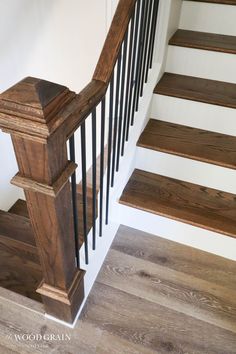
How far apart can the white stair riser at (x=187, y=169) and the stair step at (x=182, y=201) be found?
35 millimetres

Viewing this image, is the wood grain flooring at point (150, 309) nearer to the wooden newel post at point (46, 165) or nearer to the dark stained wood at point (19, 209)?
the wooden newel post at point (46, 165)

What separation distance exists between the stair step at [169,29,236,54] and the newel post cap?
1.36 meters

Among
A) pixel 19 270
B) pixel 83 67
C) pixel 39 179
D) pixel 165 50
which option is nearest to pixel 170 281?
pixel 19 270

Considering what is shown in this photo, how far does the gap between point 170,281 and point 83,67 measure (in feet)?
6.27

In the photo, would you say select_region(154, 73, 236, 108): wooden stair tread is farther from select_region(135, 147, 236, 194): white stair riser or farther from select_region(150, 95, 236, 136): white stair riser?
select_region(135, 147, 236, 194): white stair riser

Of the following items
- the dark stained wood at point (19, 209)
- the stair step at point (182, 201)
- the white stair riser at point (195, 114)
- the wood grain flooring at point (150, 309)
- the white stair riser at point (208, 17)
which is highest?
the white stair riser at point (208, 17)

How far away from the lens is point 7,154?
221 cm

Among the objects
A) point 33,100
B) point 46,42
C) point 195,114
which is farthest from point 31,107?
point 46,42

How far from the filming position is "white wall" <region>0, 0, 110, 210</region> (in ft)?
6.35

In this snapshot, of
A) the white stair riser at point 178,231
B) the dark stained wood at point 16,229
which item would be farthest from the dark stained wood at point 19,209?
the white stair riser at point 178,231

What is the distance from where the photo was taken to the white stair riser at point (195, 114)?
1.70 metres

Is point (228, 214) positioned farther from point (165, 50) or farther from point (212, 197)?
point (165, 50)

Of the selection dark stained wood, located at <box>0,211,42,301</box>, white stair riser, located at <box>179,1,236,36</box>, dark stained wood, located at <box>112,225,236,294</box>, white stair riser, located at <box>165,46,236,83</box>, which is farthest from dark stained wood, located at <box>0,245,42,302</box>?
white stair riser, located at <box>179,1,236,36</box>

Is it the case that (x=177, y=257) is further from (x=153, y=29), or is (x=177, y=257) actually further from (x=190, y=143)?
(x=153, y=29)
